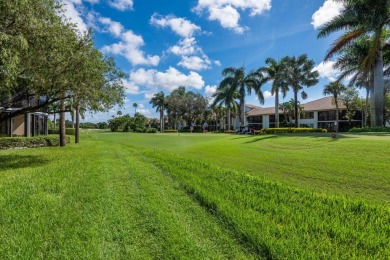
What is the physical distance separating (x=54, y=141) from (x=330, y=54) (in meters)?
26.0

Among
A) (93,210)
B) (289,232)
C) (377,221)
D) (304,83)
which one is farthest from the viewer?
(304,83)

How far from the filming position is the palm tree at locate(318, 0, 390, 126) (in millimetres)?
19234

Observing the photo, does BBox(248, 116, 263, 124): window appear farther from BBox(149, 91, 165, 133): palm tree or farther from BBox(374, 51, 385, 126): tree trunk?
BBox(374, 51, 385, 126): tree trunk

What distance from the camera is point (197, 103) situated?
7981cm

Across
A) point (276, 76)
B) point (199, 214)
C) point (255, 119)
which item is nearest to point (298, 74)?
point (276, 76)

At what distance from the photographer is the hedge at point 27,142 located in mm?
18594

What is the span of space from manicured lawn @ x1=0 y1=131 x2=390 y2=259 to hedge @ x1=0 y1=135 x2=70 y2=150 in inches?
476

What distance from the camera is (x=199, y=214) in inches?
196

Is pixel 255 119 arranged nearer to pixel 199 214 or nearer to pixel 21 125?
pixel 21 125

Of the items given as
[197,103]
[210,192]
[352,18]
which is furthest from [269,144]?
[197,103]

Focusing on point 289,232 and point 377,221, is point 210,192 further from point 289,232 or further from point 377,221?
point 377,221

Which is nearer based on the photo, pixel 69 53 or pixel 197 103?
pixel 69 53

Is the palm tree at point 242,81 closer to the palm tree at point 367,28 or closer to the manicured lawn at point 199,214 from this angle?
the palm tree at point 367,28

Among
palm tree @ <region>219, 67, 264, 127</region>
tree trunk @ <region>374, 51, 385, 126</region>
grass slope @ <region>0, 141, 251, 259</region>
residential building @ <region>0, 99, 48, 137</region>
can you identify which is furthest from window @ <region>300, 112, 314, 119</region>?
grass slope @ <region>0, 141, 251, 259</region>
